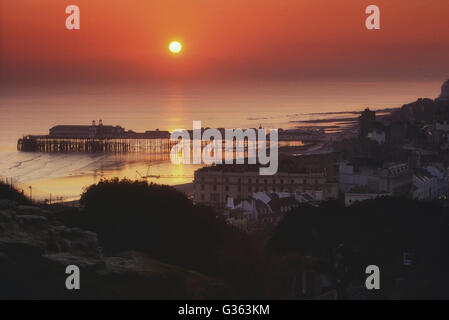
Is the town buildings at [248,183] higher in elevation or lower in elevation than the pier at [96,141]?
lower

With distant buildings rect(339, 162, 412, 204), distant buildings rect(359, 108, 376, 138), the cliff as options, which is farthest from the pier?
the cliff

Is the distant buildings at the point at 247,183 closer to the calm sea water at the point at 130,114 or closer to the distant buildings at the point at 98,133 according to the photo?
the calm sea water at the point at 130,114

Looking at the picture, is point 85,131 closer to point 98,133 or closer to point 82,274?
point 98,133

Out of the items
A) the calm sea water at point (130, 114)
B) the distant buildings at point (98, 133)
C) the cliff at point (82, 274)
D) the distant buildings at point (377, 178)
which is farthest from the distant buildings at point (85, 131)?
the cliff at point (82, 274)

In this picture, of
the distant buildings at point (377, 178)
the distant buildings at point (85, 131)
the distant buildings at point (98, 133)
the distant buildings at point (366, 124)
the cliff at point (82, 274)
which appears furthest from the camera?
the distant buildings at point (85, 131)

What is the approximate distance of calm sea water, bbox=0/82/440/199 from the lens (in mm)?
28625

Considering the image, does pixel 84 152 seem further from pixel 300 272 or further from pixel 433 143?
pixel 300 272

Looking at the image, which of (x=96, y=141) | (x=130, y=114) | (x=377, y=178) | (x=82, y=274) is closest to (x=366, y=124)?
(x=377, y=178)

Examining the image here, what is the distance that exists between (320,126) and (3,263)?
42194 millimetres

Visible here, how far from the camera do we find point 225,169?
22281 mm

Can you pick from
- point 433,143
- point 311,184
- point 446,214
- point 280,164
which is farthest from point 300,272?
point 433,143

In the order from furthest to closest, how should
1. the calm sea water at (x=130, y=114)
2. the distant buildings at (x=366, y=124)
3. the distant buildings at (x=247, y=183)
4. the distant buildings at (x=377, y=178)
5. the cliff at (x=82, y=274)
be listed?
the distant buildings at (x=366, y=124)
the calm sea water at (x=130, y=114)
the distant buildings at (x=247, y=183)
the distant buildings at (x=377, y=178)
the cliff at (x=82, y=274)

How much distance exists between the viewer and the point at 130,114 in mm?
59500

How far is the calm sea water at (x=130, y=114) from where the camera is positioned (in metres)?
28.6
